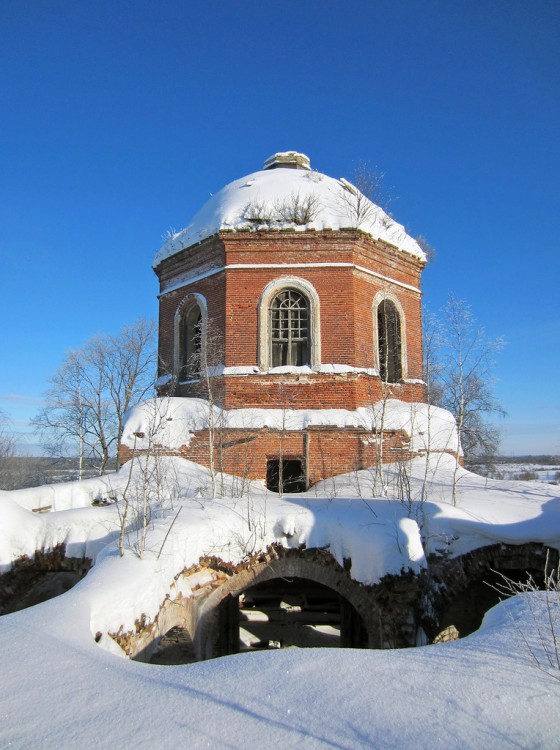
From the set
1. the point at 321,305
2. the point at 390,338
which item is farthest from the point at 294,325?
the point at 390,338

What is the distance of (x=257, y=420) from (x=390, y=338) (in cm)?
392

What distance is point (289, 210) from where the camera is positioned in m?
11.6

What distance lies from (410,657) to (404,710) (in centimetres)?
67

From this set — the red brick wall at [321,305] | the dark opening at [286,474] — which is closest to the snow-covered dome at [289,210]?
the red brick wall at [321,305]

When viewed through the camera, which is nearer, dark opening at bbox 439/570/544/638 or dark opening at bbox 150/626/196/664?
dark opening at bbox 150/626/196/664

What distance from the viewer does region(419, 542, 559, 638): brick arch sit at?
22.4 feet

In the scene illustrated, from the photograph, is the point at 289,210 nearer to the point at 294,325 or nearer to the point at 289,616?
the point at 294,325

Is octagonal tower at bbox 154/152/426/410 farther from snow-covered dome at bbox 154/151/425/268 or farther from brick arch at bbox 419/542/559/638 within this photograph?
brick arch at bbox 419/542/559/638

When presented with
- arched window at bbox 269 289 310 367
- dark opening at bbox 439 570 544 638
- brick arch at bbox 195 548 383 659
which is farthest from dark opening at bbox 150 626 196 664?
arched window at bbox 269 289 310 367

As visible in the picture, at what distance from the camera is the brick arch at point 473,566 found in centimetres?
682

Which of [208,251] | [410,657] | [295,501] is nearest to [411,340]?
[208,251]

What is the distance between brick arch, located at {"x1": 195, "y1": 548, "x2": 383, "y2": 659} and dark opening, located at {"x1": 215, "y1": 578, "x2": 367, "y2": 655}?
4081 mm

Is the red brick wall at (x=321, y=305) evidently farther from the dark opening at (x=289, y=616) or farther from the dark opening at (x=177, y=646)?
the dark opening at (x=177, y=646)

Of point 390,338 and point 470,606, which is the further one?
point 390,338
